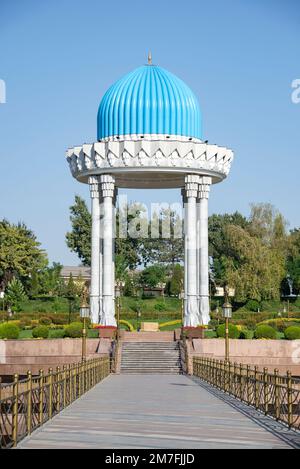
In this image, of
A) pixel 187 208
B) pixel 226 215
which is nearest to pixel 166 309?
pixel 187 208

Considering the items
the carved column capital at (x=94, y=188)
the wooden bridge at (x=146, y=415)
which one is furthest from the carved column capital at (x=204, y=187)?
the wooden bridge at (x=146, y=415)

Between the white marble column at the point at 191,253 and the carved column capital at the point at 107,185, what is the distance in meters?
4.23

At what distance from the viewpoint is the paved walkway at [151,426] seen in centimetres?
1330

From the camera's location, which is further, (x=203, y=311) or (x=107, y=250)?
(x=203, y=311)

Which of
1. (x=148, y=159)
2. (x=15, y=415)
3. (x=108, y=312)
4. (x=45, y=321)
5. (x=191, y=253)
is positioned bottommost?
(x=15, y=415)

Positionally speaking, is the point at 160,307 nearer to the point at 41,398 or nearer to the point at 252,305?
the point at 252,305

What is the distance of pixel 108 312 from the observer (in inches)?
2028

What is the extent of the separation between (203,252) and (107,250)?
18.9ft

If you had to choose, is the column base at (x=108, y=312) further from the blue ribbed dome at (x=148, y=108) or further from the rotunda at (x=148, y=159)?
the blue ribbed dome at (x=148, y=108)

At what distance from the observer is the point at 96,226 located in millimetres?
52656

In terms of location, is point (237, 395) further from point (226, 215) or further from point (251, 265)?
point (226, 215)

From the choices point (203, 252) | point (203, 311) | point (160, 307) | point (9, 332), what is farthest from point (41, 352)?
point (160, 307)

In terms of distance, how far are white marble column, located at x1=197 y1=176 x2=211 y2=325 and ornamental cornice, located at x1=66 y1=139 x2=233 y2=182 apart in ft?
3.98
